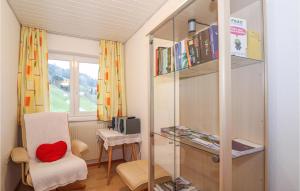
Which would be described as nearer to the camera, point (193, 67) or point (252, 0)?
point (252, 0)

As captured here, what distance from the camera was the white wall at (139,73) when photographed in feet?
7.94

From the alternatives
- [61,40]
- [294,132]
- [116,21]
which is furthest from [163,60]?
[61,40]

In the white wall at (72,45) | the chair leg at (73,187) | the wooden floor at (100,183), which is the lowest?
the wooden floor at (100,183)

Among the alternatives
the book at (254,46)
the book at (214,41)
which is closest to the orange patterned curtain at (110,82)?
the book at (214,41)

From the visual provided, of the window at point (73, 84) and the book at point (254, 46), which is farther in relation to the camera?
the window at point (73, 84)

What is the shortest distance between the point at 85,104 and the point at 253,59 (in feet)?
9.29

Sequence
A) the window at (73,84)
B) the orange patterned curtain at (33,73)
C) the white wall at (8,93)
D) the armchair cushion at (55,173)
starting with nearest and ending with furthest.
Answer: the armchair cushion at (55,173)
the white wall at (8,93)
the orange patterned curtain at (33,73)
the window at (73,84)

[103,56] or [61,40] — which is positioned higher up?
[61,40]

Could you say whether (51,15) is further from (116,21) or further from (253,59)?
(253,59)

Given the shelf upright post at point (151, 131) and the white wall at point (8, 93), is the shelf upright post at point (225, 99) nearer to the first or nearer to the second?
the shelf upright post at point (151, 131)

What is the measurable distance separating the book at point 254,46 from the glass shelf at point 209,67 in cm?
3

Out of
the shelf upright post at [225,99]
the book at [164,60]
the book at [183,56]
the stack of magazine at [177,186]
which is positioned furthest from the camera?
the book at [164,60]

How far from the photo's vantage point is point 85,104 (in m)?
3.12

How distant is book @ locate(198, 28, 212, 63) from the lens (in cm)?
102
